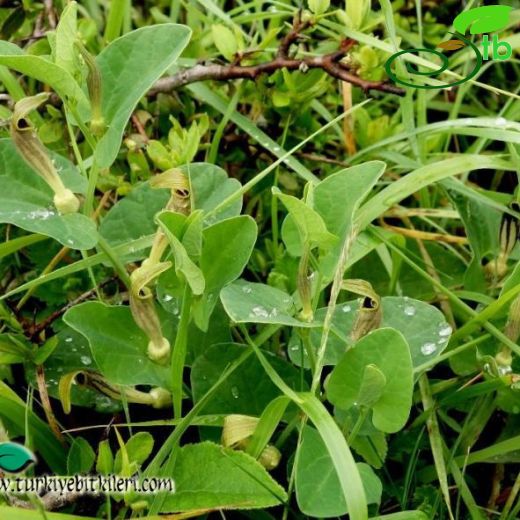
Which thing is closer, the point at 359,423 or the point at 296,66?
the point at 359,423

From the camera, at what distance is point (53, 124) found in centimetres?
137

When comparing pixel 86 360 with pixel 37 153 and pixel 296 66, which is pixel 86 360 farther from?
pixel 296 66

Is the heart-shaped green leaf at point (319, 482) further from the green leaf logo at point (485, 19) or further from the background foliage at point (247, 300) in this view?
the green leaf logo at point (485, 19)

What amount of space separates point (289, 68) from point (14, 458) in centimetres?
76

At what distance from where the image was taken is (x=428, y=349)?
3.32ft

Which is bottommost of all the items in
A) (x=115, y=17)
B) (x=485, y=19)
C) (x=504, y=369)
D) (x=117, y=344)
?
(x=504, y=369)

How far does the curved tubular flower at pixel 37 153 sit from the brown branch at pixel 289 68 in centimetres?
45

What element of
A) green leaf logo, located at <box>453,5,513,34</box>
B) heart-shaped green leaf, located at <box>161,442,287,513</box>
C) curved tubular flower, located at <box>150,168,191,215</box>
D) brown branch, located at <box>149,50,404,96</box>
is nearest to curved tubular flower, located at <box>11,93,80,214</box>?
curved tubular flower, located at <box>150,168,191,215</box>

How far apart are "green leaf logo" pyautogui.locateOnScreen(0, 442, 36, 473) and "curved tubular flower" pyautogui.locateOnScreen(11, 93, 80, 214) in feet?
0.97

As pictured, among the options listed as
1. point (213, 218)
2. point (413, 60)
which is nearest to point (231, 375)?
point (213, 218)

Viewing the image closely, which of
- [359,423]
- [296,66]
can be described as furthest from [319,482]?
[296,66]

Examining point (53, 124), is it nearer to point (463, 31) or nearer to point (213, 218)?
point (213, 218)

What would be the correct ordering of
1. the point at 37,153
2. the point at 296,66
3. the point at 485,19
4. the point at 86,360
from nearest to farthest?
1. the point at 37,153
2. the point at 86,360
3. the point at 296,66
4. the point at 485,19

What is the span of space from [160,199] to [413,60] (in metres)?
0.48
